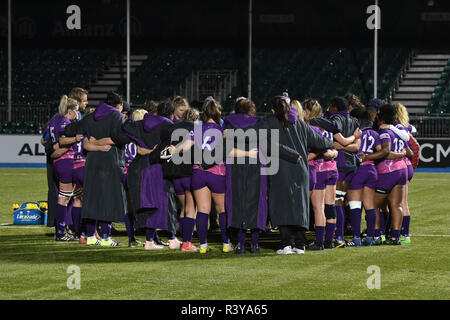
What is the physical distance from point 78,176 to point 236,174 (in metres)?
2.54

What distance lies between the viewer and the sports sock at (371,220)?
1189cm

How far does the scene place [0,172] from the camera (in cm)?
2838

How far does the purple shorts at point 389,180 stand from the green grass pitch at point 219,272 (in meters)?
0.76

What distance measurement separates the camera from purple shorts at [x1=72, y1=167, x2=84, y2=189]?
12328 mm

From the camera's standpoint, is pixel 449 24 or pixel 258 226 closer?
pixel 258 226

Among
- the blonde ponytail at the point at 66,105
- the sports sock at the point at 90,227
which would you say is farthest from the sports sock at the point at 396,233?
the blonde ponytail at the point at 66,105

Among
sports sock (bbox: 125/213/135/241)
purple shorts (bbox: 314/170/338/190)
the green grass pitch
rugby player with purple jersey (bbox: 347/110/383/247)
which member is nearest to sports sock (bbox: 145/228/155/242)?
the green grass pitch

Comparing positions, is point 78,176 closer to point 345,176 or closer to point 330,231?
point 330,231

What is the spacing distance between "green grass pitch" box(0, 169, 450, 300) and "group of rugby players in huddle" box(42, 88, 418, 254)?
0.33m

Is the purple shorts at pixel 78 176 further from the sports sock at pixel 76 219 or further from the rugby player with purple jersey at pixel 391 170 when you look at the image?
the rugby player with purple jersey at pixel 391 170
